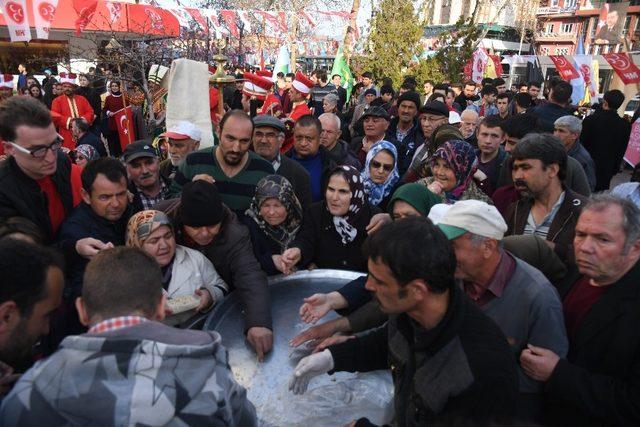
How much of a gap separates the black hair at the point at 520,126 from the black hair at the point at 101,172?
361 centimetres

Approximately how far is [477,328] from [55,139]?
256 centimetres

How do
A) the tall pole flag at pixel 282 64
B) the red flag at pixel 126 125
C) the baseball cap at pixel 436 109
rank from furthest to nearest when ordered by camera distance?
the tall pole flag at pixel 282 64, the red flag at pixel 126 125, the baseball cap at pixel 436 109

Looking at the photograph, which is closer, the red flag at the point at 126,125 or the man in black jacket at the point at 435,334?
the man in black jacket at the point at 435,334

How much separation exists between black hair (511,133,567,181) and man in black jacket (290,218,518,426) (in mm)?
1740

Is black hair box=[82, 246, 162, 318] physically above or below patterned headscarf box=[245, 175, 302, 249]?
above

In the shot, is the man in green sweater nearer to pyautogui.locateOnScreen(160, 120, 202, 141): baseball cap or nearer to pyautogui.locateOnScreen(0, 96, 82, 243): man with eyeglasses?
pyautogui.locateOnScreen(160, 120, 202, 141): baseball cap

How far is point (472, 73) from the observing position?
14.2m

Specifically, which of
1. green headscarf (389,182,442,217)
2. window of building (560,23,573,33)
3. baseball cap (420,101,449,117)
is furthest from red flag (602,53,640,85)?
window of building (560,23,573,33)

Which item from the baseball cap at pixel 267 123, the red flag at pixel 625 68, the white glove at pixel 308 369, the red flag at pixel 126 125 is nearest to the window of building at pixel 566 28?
the red flag at pixel 625 68

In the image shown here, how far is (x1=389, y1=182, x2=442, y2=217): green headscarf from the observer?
9.45ft

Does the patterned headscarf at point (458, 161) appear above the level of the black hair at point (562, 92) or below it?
below

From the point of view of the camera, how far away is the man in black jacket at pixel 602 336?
177 centimetres

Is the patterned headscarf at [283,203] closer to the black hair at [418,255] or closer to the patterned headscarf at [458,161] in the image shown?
the patterned headscarf at [458,161]

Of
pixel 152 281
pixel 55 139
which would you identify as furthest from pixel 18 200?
pixel 152 281
